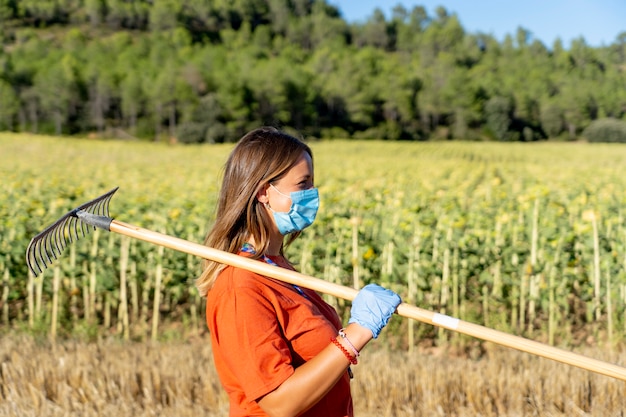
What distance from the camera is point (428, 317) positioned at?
1.82 m

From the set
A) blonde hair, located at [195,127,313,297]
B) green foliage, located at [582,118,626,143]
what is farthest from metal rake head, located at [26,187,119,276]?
green foliage, located at [582,118,626,143]

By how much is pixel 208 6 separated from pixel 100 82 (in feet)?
282

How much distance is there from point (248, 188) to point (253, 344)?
1.63 feet

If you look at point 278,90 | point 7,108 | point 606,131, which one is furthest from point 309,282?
point 278,90

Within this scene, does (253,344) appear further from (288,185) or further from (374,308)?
(288,185)

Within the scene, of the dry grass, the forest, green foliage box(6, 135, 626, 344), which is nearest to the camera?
the dry grass

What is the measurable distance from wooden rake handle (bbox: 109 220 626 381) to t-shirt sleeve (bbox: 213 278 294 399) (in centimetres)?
12

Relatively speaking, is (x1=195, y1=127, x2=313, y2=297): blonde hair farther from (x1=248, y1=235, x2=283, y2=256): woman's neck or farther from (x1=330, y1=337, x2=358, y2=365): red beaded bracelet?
(x1=330, y1=337, x2=358, y2=365): red beaded bracelet

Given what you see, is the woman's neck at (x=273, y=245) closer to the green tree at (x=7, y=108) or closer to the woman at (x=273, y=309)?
the woman at (x=273, y=309)

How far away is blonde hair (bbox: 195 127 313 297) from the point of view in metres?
1.98

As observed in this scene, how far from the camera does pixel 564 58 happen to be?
384ft

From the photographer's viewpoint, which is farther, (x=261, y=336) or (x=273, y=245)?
(x=273, y=245)

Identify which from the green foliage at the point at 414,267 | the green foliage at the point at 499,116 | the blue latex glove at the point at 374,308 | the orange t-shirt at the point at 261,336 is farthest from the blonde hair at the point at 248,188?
the green foliage at the point at 499,116

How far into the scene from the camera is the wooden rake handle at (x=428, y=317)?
68.1 inches
